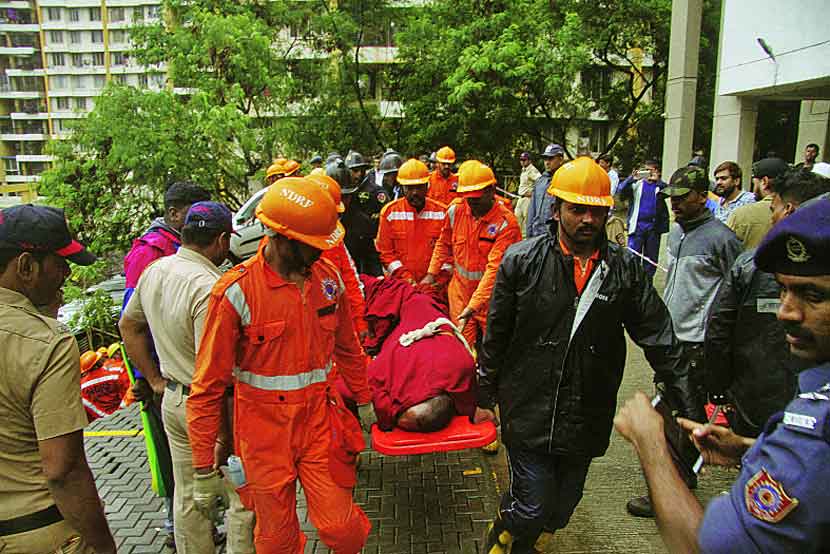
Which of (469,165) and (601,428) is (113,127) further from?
(601,428)

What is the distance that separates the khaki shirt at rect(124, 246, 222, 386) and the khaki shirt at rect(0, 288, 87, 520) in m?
0.95

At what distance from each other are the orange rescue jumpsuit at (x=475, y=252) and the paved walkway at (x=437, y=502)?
1.21 m

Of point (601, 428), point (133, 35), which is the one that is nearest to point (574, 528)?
point (601, 428)

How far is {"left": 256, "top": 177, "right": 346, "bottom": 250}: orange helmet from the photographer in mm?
2631

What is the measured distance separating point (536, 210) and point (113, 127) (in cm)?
583

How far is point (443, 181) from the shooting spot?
860cm

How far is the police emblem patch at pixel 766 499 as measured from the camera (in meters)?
1.12

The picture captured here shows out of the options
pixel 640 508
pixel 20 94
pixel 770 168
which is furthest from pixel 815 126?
pixel 20 94

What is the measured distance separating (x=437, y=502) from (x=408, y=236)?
280cm

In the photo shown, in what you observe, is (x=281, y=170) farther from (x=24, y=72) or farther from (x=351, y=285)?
(x=24, y=72)

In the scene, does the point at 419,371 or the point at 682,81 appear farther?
the point at 682,81

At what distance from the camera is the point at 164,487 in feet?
12.0

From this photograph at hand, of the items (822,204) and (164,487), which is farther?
Answer: (164,487)

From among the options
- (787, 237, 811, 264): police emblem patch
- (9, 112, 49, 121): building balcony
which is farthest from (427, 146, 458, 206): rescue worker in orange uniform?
(9, 112, 49, 121): building balcony
